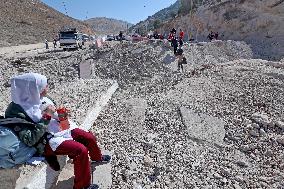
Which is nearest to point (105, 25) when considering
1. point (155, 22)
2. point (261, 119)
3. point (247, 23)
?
point (155, 22)

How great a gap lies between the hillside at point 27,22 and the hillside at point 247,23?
936 inches

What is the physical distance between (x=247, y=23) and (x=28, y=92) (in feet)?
124

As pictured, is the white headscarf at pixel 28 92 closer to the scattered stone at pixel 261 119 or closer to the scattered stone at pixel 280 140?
the scattered stone at pixel 280 140

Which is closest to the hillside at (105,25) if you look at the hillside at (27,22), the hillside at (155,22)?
the hillside at (155,22)

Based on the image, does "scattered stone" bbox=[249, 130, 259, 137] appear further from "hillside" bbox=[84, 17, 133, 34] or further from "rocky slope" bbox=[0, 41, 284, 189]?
"hillside" bbox=[84, 17, 133, 34]

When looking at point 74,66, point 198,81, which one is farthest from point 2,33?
point 198,81

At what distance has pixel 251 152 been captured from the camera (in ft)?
29.2

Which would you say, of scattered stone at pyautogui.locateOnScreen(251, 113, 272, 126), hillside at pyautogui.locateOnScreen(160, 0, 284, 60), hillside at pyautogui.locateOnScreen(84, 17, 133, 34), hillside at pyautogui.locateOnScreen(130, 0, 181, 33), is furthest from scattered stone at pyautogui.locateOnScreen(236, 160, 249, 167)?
hillside at pyautogui.locateOnScreen(84, 17, 133, 34)

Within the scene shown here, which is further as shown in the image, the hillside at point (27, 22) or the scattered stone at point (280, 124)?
the hillside at point (27, 22)

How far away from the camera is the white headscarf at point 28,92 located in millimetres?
5020

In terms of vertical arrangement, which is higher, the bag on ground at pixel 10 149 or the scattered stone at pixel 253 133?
the bag on ground at pixel 10 149

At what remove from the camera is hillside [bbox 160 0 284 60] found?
34847mm

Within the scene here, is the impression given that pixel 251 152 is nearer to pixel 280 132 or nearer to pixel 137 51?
pixel 280 132

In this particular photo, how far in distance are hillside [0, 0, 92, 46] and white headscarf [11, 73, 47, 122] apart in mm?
47107
